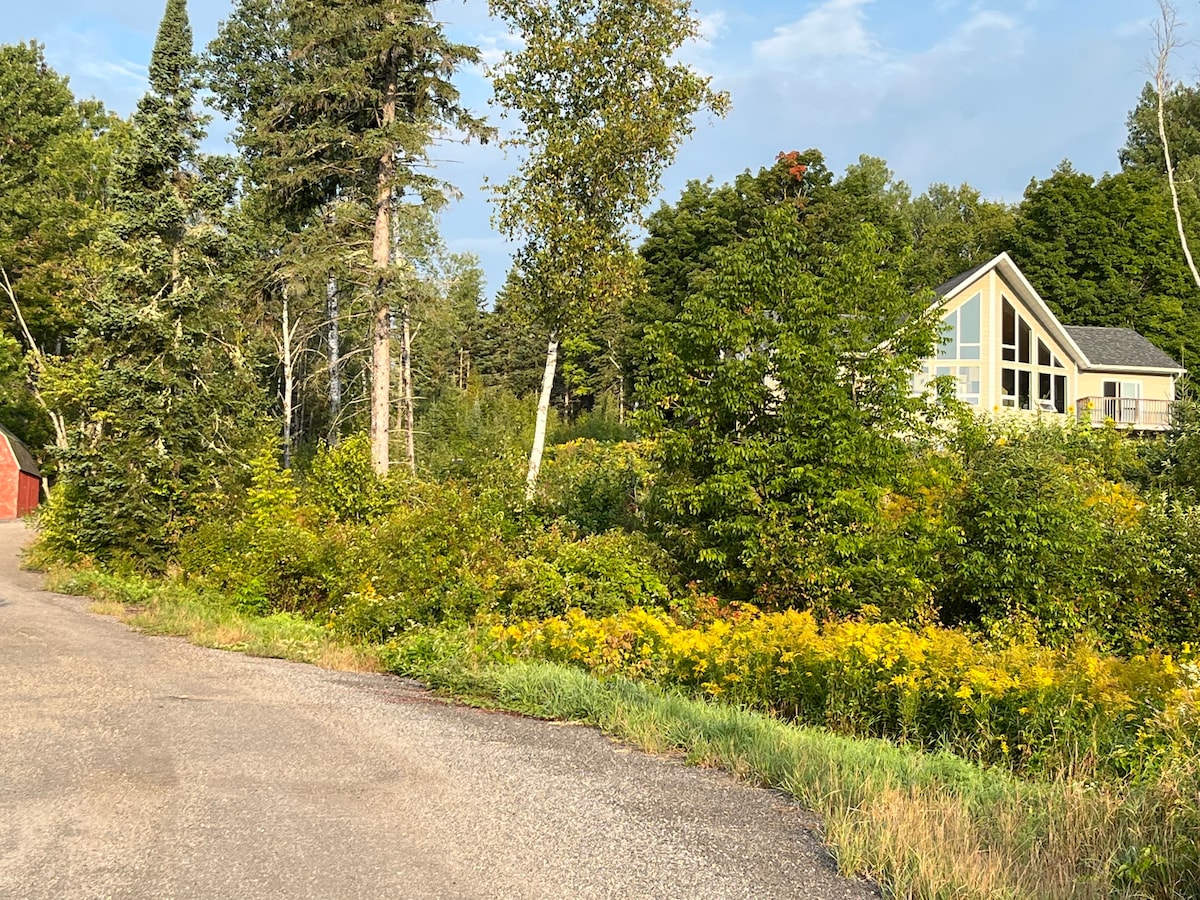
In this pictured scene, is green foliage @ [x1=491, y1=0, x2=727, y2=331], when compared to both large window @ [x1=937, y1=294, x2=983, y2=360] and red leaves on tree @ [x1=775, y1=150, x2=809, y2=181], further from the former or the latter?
red leaves on tree @ [x1=775, y1=150, x2=809, y2=181]

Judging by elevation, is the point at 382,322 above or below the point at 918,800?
above

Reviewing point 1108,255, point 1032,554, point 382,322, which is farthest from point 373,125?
point 1108,255

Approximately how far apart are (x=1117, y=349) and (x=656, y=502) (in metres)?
34.4

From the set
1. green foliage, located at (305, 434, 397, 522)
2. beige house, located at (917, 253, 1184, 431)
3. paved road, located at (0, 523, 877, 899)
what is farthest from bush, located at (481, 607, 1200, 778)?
beige house, located at (917, 253, 1184, 431)

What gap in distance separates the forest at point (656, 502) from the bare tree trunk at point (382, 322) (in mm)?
102

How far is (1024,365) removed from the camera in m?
36.2

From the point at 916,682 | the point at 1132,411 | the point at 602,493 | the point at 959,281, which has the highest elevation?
the point at 959,281

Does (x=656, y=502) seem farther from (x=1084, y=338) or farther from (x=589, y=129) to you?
(x=1084, y=338)

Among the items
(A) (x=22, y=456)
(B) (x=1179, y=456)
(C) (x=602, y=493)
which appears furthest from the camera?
(A) (x=22, y=456)

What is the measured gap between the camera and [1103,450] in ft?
61.5

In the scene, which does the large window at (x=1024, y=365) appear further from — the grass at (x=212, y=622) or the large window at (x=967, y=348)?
the grass at (x=212, y=622)

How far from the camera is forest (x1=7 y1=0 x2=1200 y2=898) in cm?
735

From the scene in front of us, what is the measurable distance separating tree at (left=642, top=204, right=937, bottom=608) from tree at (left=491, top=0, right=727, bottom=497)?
26.0ft

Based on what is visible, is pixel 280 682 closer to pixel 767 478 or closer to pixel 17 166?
pixel 767 478
